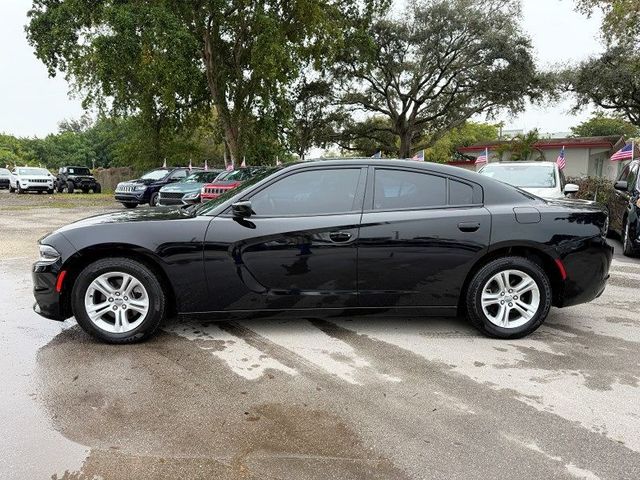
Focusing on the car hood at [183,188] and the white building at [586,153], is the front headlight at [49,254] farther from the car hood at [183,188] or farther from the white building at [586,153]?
the white building at [586,153]

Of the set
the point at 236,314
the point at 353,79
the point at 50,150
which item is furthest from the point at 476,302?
the point at 50,150

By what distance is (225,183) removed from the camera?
14617mm

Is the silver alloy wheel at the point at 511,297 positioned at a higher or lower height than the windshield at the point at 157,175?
lower

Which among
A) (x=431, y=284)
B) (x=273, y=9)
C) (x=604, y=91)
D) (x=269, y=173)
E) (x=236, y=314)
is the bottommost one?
(x=236, y=314)

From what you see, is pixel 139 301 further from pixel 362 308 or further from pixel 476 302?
pixel 476 302

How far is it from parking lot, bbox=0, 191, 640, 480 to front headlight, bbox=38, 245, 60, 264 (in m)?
0.73

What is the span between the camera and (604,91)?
2681 centimetres

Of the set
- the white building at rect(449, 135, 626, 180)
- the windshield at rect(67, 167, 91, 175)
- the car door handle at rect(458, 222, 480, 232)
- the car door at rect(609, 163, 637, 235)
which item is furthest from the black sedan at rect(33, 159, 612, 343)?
the windshield at rect(67, 167, 91, 175)

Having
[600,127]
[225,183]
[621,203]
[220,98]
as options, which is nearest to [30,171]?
[220,98]

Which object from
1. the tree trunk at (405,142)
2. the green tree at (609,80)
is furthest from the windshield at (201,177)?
the green tree at (609,80)

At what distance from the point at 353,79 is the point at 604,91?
44.0 feet

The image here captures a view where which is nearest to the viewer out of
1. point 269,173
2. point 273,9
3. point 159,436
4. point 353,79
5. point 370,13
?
point 159,436

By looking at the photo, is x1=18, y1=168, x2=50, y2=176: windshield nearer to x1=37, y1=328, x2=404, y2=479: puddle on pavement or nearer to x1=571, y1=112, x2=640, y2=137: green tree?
x1=37, y1=328, x2=404, y2=479: puddle on pavement

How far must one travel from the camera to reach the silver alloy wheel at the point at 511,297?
14.6 feet
